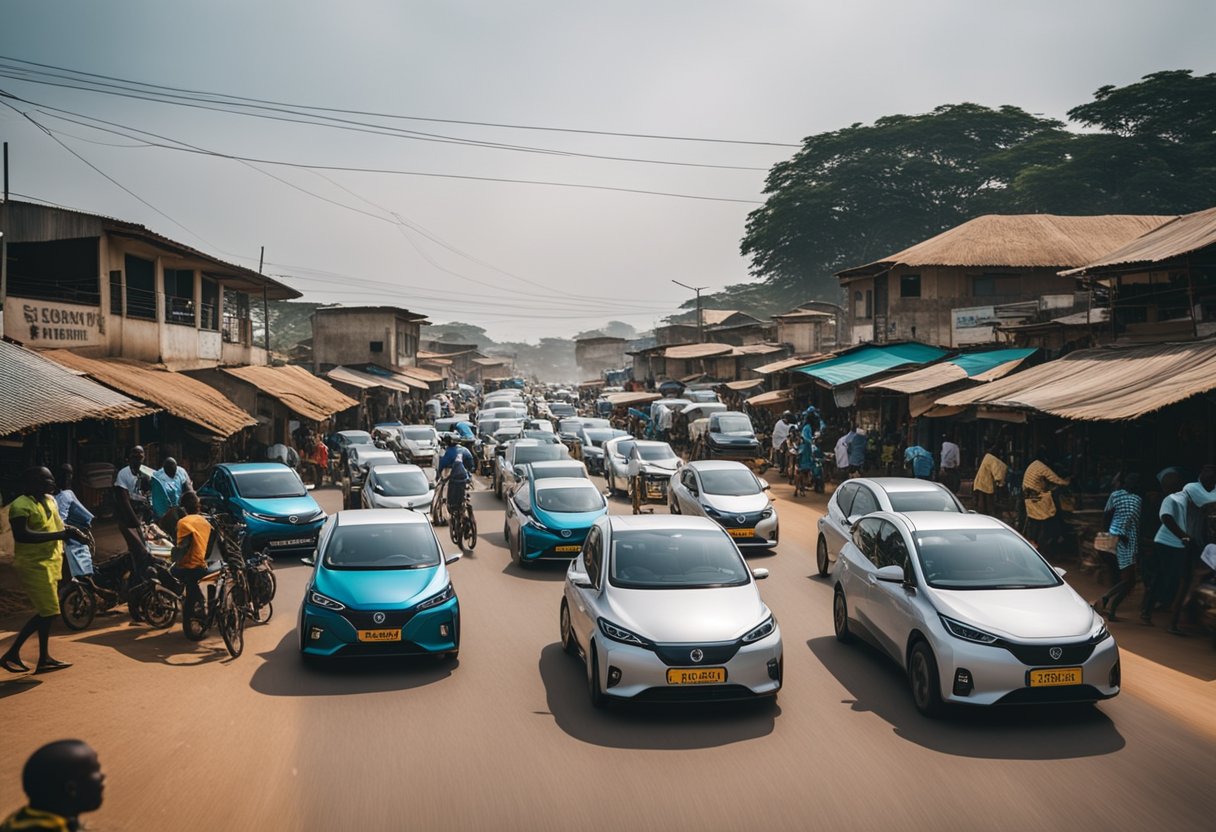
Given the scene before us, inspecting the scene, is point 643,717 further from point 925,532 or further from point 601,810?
point 925,532

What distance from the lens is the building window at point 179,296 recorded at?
26875mm

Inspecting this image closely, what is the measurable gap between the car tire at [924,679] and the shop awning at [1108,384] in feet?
19.5

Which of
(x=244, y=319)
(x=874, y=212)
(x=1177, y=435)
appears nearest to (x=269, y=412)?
(x=244, y=319)

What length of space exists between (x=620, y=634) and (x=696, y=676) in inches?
30.1

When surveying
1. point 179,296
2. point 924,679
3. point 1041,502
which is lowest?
point 924,679

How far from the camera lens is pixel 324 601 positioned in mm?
10109

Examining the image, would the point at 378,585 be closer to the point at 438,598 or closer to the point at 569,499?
the point at 438,598

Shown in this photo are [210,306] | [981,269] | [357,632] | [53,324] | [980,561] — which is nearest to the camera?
[980,561]

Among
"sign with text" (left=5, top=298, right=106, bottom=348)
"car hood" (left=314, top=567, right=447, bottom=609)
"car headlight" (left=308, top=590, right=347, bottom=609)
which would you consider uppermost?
"sign with text" (left=5, top=298, right=106, bottom=348)

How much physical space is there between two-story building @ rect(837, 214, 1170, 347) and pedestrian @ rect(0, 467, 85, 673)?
31451 millimetres

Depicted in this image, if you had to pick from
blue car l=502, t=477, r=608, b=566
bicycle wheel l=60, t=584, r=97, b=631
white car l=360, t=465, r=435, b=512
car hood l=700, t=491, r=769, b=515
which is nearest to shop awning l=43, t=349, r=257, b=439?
white car l=360, t=465, r=435, b=512

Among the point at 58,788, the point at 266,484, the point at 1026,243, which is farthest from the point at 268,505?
the point at 1026,243

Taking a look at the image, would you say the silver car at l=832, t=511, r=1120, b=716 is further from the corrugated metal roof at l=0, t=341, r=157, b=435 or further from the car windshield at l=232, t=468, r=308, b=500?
the car windshield at l=232, t=468, r=308, b=500

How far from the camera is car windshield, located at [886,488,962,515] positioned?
1397cm
